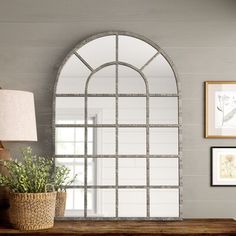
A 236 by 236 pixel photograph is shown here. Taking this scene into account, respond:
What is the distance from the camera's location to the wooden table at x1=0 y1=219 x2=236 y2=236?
2.67 metres

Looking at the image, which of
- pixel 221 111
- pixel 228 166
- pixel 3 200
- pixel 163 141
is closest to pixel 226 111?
pixel 221 111

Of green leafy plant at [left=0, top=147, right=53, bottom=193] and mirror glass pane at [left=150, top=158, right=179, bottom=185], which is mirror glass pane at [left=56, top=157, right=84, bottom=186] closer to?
green leafy plant at [left=0, top=147, right=53, bottom=193]

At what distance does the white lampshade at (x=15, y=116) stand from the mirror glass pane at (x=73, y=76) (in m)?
0.30

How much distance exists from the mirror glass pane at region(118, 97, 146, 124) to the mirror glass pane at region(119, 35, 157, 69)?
22 centimetres

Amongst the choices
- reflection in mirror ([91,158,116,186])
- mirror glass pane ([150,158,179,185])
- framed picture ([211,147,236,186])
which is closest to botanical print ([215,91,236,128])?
Answer: framed picture ([211,147,236,186])

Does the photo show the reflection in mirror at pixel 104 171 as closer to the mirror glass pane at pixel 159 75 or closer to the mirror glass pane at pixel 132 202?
the mirror glass pane at pixel 132 202

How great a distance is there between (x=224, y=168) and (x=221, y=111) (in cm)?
36

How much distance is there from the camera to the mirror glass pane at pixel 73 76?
3.15m

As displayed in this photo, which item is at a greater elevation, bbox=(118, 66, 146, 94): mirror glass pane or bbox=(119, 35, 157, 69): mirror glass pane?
bbox=(119, 35, 157, 69): mirror glass pane

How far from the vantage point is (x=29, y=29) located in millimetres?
3242

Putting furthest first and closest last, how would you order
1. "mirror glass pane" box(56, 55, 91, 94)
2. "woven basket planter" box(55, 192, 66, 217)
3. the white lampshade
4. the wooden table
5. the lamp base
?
"mirror glass pane" box(56, 55, 91, 94) < "woven basket planter" box(55, 192, 66, 217) < the lamp base < the white lampshade < the wooden table

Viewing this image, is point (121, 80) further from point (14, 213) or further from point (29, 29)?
point (14, 213)

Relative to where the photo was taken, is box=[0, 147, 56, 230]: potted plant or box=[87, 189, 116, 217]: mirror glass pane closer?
box=[0, 147, 56, 230]: potted plant

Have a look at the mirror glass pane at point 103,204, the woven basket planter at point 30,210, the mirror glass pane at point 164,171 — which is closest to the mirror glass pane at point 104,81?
the mirror glass pane at point 164,171
